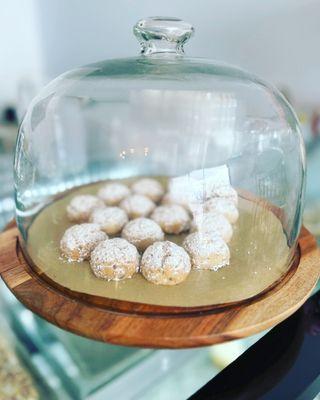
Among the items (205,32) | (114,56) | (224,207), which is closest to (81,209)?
(224,207)

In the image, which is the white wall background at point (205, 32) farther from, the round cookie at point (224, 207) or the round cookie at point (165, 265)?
the round cookie at point (165, 265)

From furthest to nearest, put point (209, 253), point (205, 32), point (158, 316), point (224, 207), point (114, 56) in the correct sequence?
point (114, 56), point (205, 32), point (224, 207), point (209, 253), point (158, 316)

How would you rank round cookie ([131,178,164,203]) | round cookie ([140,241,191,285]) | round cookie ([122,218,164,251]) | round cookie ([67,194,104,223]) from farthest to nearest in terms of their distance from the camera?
round cookie ([131,178,164,203]), round cookie ([67,194,104,223]), round cookie ([122,218,164,251]), round cookie ([140,241,191,285])

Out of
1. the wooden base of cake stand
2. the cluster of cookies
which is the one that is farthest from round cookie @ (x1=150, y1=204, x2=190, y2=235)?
the wooden base of cake stand

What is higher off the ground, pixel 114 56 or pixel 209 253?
pixel 114 56

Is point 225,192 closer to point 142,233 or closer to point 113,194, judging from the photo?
point 142,233

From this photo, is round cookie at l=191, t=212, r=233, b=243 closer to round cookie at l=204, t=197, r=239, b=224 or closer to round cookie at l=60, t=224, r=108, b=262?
round cookie at l=204, t=197, r=239, b=224

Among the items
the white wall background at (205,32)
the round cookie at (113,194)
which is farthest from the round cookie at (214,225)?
the white wall background at (205,32)
